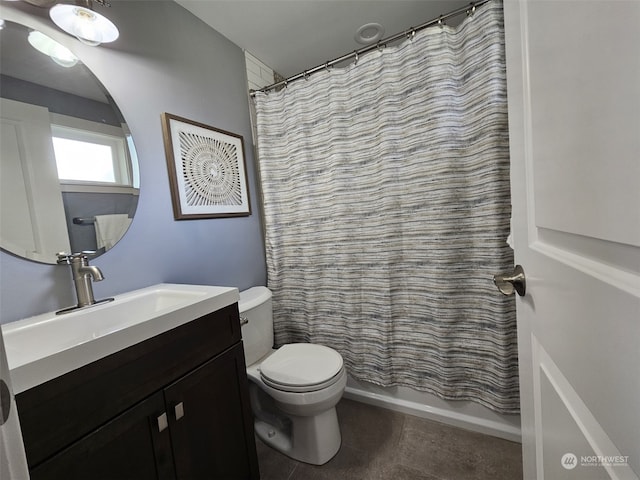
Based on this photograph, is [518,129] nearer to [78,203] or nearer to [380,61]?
[380,61]

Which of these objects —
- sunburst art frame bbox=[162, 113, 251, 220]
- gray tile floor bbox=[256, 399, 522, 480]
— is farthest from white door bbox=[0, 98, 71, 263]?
gray tile floor bbox=[256, 399, 522, 480]

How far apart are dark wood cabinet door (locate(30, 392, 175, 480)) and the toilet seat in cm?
51

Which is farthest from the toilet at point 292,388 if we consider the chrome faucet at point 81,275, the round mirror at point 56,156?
Result: the round mirror at point 56,156

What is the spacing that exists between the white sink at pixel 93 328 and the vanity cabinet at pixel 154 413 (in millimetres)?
30

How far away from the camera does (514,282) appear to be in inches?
24.2

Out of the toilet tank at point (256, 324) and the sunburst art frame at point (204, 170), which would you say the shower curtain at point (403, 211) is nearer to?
the sunburst art frame at point (204, 170)

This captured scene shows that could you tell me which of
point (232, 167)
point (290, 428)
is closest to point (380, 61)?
point (232, 167)

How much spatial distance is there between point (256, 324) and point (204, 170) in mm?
893

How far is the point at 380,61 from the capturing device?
1395mm

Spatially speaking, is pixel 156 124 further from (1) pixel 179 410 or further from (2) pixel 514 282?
(2) pixel 514 282

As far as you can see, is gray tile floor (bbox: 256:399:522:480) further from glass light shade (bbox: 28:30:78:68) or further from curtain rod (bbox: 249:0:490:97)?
curtain rod (bbox: 249:0:490:97)

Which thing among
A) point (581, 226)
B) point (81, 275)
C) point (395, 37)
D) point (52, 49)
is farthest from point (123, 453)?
point (395, 37)

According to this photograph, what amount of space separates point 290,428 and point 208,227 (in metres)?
1.19

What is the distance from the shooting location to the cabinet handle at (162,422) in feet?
2.59
